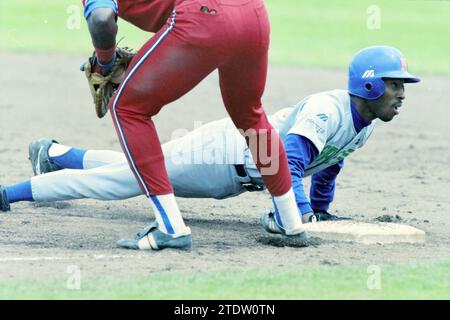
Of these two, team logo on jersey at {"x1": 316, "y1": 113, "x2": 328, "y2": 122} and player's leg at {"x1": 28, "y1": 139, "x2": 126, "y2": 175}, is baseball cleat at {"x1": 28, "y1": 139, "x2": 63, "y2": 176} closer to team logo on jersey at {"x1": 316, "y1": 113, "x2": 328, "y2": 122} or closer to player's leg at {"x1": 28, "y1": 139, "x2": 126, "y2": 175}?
player's leg at {"x1": 28, "y1": 139, "x2": 126, "y2": 175}

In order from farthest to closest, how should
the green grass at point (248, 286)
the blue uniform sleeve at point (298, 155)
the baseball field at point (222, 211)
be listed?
the blue uniform sleeve at point (298, 155) → the baseball field at point (222, 211) → the green grass at point (248, 286)

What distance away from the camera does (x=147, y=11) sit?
199 inches

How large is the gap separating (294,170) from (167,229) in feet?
3.11

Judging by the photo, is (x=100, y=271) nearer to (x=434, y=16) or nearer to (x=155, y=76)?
(x=155, y=76)

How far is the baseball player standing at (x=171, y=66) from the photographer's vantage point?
474cm

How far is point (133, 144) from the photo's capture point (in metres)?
4.91

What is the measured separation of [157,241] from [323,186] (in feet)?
5.69

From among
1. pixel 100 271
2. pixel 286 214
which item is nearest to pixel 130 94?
pixel 100 271

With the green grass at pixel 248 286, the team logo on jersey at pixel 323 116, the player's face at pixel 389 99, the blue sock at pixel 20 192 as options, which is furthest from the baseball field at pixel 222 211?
the player's face at pixel 389 99

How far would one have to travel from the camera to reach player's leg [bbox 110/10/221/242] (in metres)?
4.75

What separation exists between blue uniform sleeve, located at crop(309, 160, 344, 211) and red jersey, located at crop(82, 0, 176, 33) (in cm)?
189

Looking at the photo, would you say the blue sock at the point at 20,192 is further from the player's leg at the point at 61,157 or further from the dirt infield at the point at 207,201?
the player's leg at the point at 61,157

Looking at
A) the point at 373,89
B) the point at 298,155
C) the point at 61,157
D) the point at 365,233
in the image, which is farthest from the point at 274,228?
Answer: the point at 61,157

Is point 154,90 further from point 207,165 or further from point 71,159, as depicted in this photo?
point 71,159
